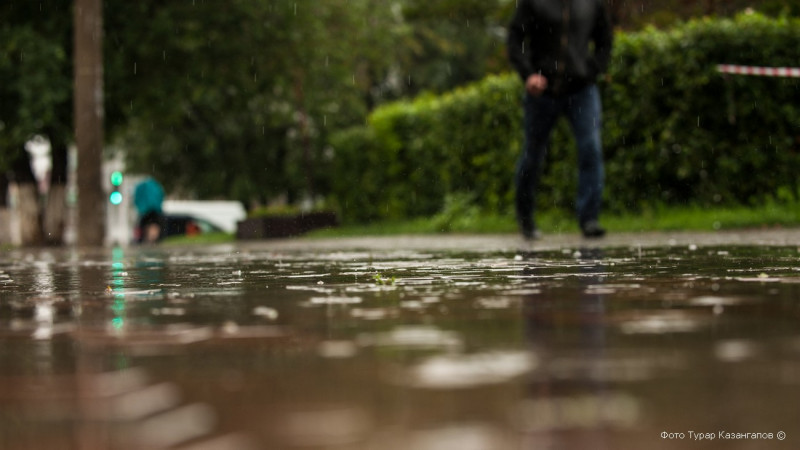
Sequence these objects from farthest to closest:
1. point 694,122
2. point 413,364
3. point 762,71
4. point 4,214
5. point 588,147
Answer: point 4,214, point 694,122, point 762,71, point 588,147, point 413,364

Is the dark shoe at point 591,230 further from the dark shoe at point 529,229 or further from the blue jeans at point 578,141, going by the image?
the dark shoe at point 529,229

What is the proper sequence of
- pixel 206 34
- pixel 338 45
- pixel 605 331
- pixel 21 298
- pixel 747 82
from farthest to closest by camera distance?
pixel 338 45
pixel 206 34
pixel 747 82
pixel 21 298
pixel 605 331

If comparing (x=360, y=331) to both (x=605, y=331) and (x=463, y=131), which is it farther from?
(x=463, y=131)

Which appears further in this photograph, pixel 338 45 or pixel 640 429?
pixel 338 45

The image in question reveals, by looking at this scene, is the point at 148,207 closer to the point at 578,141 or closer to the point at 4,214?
the point at 4,214

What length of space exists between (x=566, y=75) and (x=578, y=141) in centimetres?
56

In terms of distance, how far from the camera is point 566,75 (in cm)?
1116

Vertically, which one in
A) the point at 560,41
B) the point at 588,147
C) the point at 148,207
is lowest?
the point at 148,207

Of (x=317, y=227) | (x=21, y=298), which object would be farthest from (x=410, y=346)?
(x=317, y=227)

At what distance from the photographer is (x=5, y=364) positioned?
345 centimetres

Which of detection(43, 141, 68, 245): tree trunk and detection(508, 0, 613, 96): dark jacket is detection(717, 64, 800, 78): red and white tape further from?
detection(43, 141, 68, 245): tree trunk

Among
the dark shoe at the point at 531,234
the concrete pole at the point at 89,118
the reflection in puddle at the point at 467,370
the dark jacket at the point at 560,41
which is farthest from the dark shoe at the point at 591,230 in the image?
the concrete pole at the point at 89,118

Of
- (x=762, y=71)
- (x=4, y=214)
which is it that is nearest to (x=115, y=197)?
(x=762, y=71)

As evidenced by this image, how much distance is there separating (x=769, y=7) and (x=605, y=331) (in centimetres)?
2300
